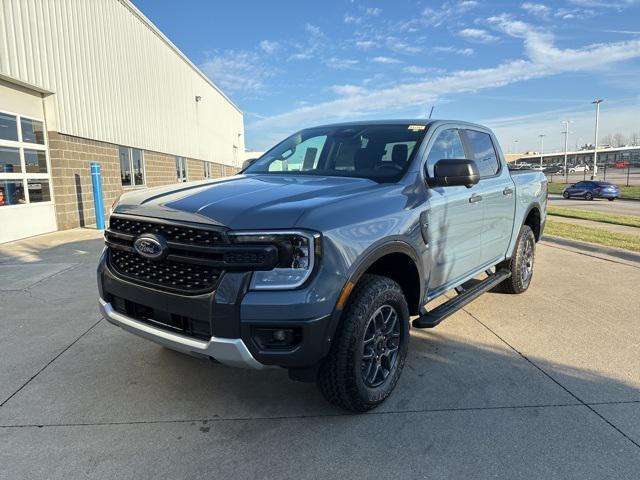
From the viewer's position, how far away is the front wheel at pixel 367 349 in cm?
266

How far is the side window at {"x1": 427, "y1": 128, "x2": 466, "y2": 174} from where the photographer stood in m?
3.74

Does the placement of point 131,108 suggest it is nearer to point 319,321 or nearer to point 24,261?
point 24,261

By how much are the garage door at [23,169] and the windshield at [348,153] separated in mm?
7694

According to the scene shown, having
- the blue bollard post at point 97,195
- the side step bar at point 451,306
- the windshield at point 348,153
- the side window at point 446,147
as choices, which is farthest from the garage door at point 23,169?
the side step bar at point 451,306

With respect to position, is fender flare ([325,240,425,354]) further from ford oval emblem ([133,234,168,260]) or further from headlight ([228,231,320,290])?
ford oval emblem ([133,234,168,260])

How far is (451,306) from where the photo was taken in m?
3.79

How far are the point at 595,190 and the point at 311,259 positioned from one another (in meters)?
37.9

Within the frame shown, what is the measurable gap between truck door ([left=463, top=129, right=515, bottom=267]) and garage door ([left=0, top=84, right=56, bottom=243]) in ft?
30.1

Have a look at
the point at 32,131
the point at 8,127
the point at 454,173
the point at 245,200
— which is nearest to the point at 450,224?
the point at 454,173

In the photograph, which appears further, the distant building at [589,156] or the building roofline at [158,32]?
the distant building at [589,156]

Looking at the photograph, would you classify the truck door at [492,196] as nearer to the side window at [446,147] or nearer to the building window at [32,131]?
the side window at [446,147]

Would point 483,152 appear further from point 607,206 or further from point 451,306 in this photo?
point 607,206

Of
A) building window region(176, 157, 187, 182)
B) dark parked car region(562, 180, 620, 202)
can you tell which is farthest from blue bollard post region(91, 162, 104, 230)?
dark parked car region(562, 180, 620, 202)

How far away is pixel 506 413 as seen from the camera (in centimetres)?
294
